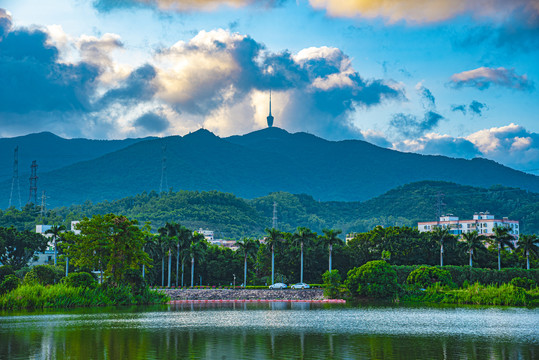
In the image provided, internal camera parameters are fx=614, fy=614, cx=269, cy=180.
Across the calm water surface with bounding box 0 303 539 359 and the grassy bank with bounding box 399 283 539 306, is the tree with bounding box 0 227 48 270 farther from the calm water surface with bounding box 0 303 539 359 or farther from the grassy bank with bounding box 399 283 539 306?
the grassy bank with bounding box 399 283 539 306

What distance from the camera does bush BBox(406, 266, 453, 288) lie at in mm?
101363

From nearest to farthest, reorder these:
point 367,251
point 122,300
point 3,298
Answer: point 3,298 < point 122,300 < point 367,251

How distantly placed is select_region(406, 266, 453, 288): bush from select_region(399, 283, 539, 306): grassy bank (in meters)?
4.65

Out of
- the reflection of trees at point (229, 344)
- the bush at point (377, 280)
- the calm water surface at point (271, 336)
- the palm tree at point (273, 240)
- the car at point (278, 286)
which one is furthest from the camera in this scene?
the palm tree at point (273, 240)

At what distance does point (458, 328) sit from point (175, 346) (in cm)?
2424

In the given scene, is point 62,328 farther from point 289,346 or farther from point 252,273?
point 252,273

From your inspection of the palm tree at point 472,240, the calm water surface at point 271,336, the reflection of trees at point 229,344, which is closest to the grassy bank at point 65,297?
the calm water surface at point 271,336

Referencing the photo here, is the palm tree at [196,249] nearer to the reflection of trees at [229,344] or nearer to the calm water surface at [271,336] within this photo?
the calm water surface at [271,336]

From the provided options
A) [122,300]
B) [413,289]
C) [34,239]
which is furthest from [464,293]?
[34,239]

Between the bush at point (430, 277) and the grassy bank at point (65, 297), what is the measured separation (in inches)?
1774

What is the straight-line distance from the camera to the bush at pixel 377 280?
9681 centimetres

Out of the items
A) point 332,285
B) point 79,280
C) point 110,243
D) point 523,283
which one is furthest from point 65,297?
point 523,283

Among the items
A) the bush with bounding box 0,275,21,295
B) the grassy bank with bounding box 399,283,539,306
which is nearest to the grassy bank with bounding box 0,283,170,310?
the bush with bounding box 0,275,21,295

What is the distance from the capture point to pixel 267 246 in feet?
427
